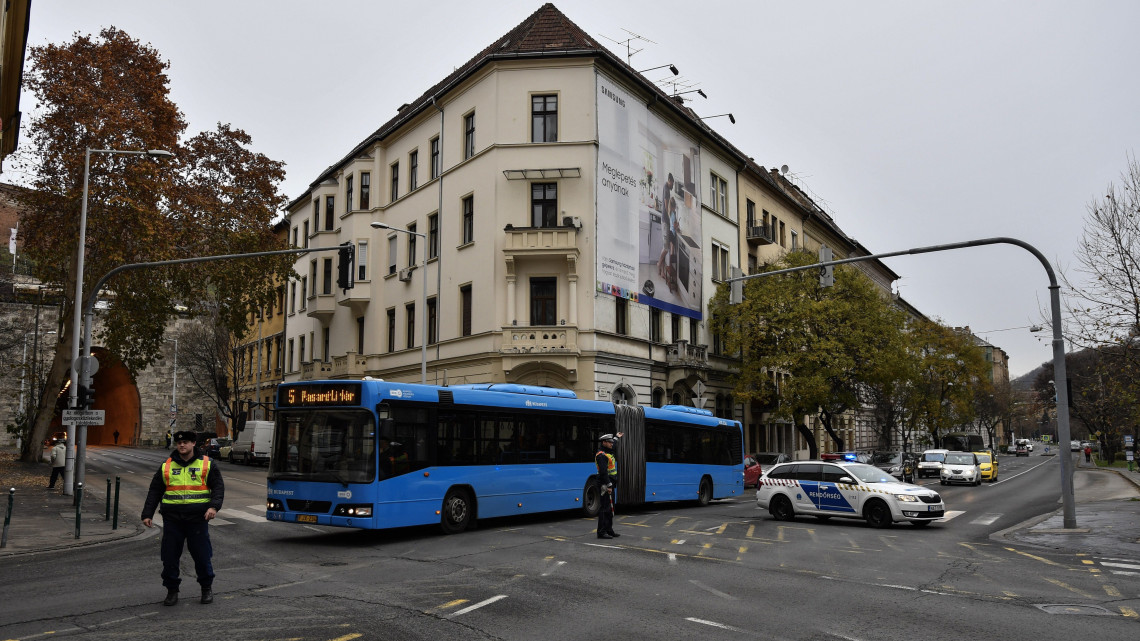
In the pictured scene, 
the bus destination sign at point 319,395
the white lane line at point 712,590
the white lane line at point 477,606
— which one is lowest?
the white lane line at point 712,590

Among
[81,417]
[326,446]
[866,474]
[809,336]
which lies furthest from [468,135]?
[326,446]

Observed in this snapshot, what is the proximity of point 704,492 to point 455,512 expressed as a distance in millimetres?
11140

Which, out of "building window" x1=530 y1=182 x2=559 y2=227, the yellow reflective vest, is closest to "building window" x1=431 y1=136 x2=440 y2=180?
"building window" x1=530 y1=182 x2=559 y2=227

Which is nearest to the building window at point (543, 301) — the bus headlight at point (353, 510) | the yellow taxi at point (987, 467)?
the bus headlight at point (353, 510)

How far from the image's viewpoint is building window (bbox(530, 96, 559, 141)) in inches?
1339

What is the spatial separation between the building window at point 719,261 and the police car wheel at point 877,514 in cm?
2529

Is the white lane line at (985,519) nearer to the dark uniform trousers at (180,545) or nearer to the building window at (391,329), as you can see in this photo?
the dark uniform trousers at (180,545)

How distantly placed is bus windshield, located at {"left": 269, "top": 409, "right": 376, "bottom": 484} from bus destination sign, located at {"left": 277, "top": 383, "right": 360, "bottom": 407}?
5.6 inches

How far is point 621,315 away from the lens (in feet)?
114

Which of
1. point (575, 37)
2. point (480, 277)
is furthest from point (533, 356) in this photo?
point (575, 37)

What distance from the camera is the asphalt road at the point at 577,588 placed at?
7.89 m

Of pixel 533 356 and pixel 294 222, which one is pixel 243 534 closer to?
pixel 533 356

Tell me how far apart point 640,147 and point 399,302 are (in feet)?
44.6

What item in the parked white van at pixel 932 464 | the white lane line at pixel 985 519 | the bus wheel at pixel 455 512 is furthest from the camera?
the parked white van at pixel 932 464
